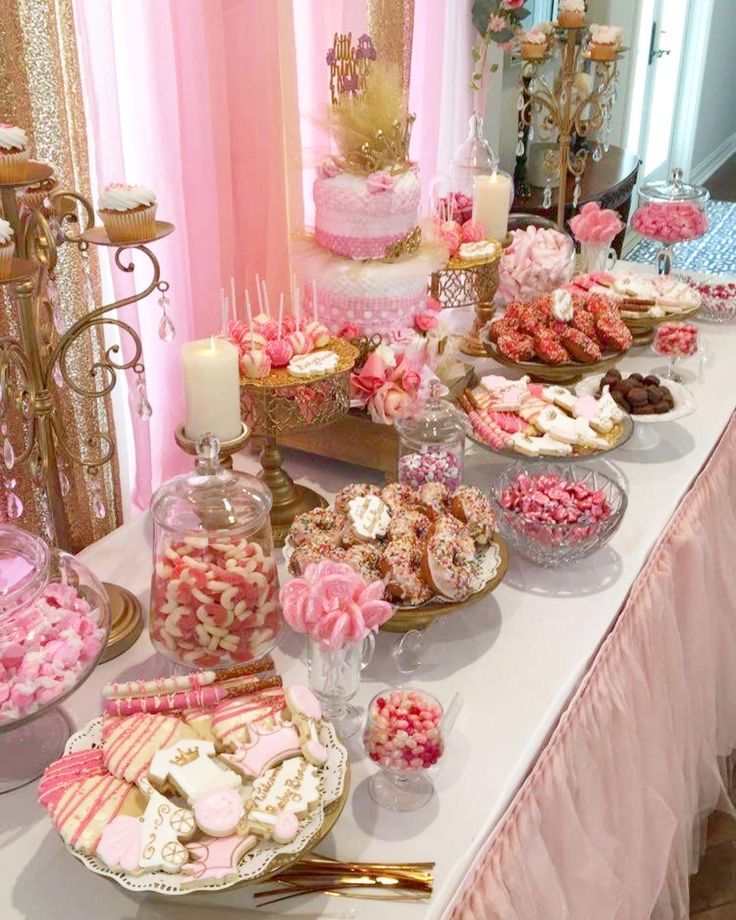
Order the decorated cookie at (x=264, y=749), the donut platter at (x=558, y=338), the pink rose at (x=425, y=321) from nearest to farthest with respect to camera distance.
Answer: the decorated cookie at (x=264, y=749), the pink rose at (x=425, y=321), the donut platter at (x=558, y=338)

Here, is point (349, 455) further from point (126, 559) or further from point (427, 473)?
point (126, 559)

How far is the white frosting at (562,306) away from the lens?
5.43 feet

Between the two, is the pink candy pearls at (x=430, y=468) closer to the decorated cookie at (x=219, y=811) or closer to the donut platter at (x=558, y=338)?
the donut platter at (x=558, y=338)

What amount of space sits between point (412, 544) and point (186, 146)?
821 mm

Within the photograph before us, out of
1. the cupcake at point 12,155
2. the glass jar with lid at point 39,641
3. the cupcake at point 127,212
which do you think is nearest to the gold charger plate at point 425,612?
the glass jar with lid at point 39,641

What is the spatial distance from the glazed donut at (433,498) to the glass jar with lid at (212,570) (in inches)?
8.8

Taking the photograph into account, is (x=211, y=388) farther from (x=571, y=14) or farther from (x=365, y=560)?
(x=571, y=14)

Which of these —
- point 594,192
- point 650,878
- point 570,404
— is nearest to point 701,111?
point 594,192

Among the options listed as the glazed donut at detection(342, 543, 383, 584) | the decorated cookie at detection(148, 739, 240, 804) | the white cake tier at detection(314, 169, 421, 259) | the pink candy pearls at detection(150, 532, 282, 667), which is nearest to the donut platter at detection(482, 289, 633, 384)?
the white cake tier at detection(314, 169, 421, 259)

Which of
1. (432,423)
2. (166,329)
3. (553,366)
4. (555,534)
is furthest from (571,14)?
(166,329)

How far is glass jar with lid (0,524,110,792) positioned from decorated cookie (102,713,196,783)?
0.06 metres

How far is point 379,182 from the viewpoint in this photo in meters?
1.37

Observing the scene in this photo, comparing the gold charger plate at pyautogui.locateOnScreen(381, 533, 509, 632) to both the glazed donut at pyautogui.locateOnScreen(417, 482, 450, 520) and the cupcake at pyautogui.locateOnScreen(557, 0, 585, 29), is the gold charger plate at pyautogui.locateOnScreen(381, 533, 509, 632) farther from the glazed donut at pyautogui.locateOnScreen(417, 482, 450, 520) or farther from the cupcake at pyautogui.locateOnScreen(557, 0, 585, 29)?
the cupcake at pyautogui.locateOnScreen(557, 0, 585, 29)

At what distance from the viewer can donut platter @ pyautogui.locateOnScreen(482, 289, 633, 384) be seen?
1629 millimetres
